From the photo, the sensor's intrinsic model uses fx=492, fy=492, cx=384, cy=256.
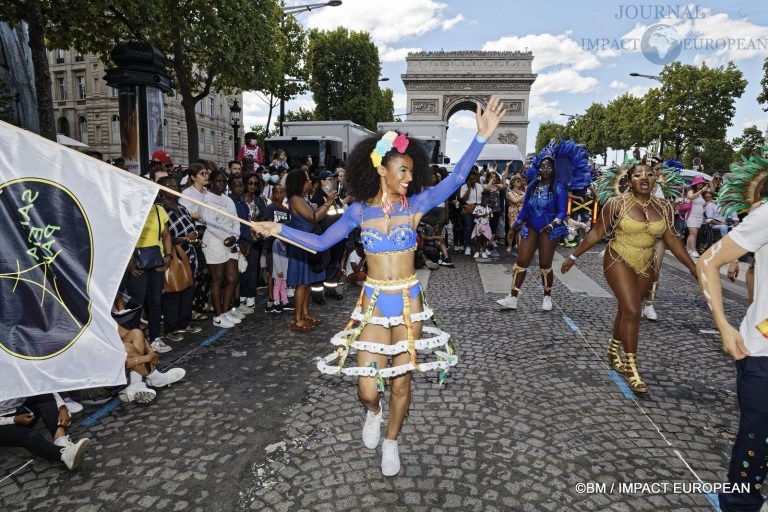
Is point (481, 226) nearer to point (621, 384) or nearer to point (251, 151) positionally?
point (251, 151)

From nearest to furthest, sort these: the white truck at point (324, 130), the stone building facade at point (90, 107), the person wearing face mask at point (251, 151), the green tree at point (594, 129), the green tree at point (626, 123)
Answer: the person wearing face mask at point (251, 151) < the white truck at point (324, 130) < the stone building facade at point (90, 107) < the green tree at point (626, 123) < the green tree at point (594, 129)

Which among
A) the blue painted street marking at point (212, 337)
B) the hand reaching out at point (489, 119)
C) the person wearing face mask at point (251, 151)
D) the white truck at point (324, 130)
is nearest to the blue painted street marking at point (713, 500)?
the hand reaching out at point (489, 119)

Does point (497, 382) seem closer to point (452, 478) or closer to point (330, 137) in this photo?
point (452, 478)

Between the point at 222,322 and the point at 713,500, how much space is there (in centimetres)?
534

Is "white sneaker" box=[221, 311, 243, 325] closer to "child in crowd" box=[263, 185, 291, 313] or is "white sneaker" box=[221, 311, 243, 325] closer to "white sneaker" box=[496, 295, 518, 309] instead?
"child in crowd" box=[263, 185, 291, 313]

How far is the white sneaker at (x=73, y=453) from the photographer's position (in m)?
3.12

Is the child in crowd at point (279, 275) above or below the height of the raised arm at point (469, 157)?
below

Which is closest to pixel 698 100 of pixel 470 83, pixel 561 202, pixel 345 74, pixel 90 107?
pixel 345 74

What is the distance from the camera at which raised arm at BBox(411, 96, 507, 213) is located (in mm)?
3154

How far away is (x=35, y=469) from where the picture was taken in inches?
127

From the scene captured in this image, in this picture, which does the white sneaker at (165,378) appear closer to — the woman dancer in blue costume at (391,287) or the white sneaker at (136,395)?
the white sneaker at (136,395)

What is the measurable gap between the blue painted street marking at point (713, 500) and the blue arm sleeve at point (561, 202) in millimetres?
4312

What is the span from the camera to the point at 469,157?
317cm

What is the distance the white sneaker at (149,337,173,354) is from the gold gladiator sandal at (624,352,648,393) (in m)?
4.70
